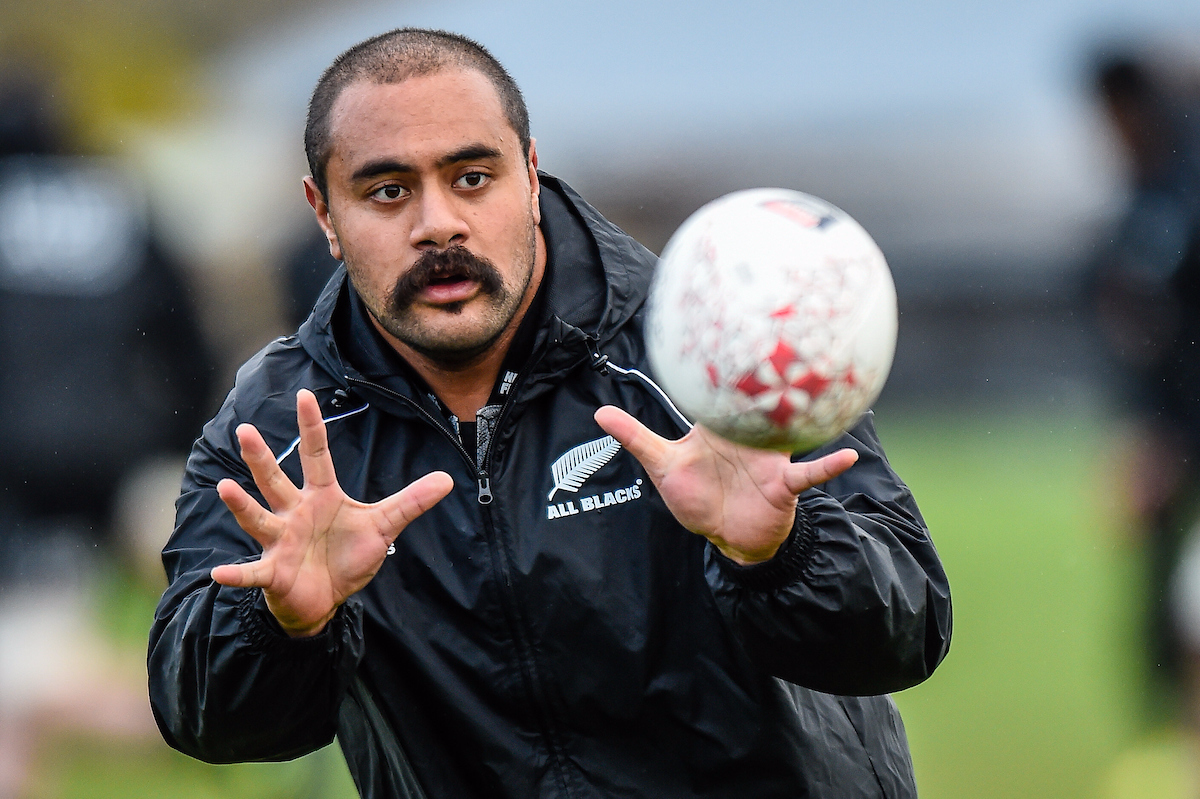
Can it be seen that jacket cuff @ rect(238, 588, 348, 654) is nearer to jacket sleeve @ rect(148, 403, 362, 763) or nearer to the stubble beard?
jacket sleeve @ rect(148, 403, 362, 763)

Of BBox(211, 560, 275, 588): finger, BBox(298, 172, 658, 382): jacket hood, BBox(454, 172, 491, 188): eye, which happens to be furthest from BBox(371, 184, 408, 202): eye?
BBox(211, 560, 275, 588): finger

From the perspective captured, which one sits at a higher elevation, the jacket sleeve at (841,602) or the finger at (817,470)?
the finger at (817,470)

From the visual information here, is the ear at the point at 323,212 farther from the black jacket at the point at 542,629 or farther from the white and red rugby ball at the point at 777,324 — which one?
the white and red rugby ball at the point at 777,324

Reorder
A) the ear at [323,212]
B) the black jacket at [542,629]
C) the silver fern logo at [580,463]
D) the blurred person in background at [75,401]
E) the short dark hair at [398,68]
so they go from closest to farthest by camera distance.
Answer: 1. the black jacket at [542,629]
2. the silver fern logo at [580,463]
3. the short dark hair at [398,68]
4. the ear at [323,212]
5. the blurred person in background at [75,401]

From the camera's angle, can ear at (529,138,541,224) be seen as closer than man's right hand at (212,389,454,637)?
No

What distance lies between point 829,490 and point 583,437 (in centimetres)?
48

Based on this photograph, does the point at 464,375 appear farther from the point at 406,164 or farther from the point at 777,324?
the point at 777,324

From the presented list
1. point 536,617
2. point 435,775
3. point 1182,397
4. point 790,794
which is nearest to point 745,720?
point 790,794

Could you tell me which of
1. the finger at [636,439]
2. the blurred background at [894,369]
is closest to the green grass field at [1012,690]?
the blurred background at [894,369]

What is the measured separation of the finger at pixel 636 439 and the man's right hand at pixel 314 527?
288mm

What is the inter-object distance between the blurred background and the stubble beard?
83cm

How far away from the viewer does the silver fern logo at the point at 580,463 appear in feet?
7.97

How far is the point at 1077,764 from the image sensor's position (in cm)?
520

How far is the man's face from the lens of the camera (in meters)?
2.46
